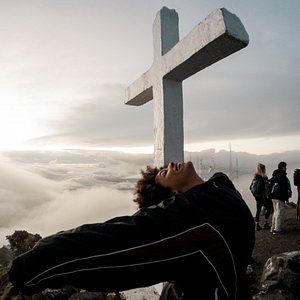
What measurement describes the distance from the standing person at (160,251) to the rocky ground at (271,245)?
4.49m

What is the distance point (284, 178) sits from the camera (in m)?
6.95

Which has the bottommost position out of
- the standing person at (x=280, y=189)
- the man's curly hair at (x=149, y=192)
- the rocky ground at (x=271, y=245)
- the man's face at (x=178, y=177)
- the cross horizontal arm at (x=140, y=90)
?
the rocky ground at (x=271, y=245)

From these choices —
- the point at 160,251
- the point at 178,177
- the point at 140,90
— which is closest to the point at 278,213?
the point at 140,90

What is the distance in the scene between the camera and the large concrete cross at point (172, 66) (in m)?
2.92

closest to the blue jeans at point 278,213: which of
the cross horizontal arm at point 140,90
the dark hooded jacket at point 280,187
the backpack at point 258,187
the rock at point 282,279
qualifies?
the dark hooded jacket at point 280,187

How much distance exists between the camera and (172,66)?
3.56 metres

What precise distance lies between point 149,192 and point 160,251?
Answer: 711 mm

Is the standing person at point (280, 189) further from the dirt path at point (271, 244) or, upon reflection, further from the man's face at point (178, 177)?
the man's face at point (178, 177)

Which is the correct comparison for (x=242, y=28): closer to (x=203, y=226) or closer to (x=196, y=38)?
(x=196, y=38)

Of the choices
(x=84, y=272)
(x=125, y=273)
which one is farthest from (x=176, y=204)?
(x=84, y=272)

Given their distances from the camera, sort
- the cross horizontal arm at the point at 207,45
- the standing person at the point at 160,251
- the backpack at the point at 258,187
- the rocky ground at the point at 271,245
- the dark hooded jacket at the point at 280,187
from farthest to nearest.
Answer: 1. the backpack at the point at 258,187
2. the dark hooded jacket at the point at 280,187
3. the rocky ground at the point at 271,245
4. the cross horizontal arm at the point at 207,45
5. the standing person at the point at 160,251

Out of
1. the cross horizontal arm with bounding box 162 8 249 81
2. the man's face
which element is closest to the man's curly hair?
the man's face

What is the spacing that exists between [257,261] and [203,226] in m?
5.58

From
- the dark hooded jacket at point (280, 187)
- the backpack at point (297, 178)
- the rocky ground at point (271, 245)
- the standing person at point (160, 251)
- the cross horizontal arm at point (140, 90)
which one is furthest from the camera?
the backpack at point (297, 178)
